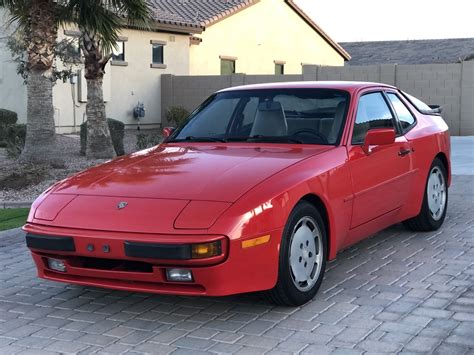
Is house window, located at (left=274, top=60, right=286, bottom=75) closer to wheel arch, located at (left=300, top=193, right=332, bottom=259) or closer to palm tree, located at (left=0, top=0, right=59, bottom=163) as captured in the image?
palm tree, located at (left=0, top=0, right=59, bottom=163)

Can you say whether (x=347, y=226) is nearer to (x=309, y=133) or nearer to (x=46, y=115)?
(x=309, y=133)

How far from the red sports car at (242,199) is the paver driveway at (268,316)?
0.92 feet

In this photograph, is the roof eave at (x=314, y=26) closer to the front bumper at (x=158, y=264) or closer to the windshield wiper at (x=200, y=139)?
the windshield wiper at (x=200, y=139)

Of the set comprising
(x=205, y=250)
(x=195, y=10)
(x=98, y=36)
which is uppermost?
(x=195, y=10)

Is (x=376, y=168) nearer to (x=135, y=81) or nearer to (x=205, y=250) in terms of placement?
(x=205, y=250)

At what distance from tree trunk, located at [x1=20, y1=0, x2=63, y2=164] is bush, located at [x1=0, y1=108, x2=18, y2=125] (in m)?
7.35

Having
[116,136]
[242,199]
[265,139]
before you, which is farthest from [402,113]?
[116,136]

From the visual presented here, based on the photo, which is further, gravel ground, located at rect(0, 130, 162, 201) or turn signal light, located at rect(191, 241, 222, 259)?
gravel ground, located at rect(0, 130, 162, 201)

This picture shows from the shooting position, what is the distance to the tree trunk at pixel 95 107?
13.2 m

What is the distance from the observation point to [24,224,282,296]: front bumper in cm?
421

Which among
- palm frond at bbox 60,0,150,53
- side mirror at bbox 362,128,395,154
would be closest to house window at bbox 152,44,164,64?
palm frond at bbox 60,0,150,53

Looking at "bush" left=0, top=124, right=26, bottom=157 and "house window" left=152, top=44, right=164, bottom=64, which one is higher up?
"house window" left=152, top=44, right=164, bottom=64

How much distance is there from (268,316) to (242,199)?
85 cm

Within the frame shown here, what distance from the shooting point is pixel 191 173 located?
4859mm
